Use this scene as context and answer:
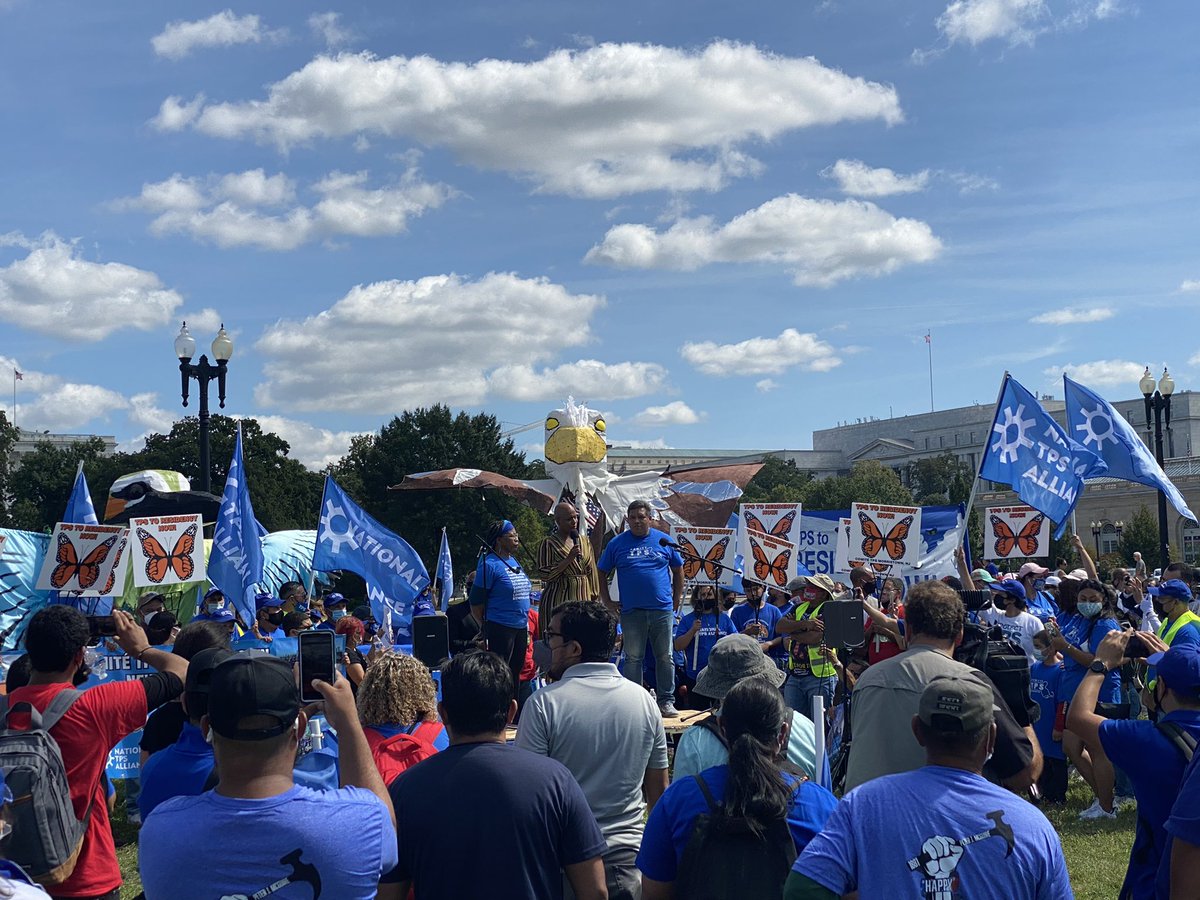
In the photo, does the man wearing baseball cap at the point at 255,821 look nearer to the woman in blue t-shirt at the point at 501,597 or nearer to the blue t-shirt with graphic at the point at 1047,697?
the woman in blue t-shirt at the point at 501,597

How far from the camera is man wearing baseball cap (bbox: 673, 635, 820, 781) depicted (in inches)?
156

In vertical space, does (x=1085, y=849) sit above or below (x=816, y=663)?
below

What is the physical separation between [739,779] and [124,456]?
74813 mm

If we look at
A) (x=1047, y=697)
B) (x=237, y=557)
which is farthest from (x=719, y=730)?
(x=237, y=557)

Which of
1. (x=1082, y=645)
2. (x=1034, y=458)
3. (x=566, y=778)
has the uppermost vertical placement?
(x=1034, y=458)

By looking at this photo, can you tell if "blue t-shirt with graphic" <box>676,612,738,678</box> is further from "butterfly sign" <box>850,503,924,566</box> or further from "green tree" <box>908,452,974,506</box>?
"green tree" <box>908,452,974,506</box>

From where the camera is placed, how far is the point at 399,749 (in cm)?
482

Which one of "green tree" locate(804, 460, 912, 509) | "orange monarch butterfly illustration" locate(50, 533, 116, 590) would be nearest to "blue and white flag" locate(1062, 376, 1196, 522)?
"orange monarch butterfly illustration" locate(50, 533, 116, 590)

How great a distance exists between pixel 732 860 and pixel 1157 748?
1749mm

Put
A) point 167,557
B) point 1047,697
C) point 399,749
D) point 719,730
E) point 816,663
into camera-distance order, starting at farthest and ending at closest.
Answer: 1. point 167,557
2. point 1047,697
3. point 816,663
4. point 399,749
5. point 719,730

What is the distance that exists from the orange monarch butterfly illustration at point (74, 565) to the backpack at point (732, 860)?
10.6 m

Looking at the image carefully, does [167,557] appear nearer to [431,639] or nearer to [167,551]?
[167,551]

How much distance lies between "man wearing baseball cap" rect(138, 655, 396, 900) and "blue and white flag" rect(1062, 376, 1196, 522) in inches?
476

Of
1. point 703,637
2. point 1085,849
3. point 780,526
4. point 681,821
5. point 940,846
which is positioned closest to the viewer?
point 940,846
